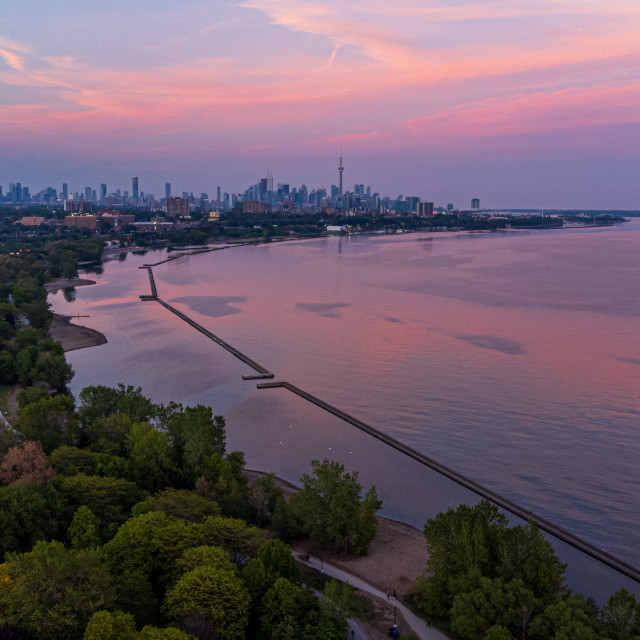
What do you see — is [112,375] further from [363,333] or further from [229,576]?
[229,576]

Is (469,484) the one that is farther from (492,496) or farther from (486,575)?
(486,575)

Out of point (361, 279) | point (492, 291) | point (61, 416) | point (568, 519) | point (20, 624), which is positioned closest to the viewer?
point (20, 624)

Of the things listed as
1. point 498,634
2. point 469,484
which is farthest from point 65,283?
point 498,634

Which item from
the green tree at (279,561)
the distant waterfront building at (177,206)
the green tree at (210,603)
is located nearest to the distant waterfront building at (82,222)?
the distant waterfront building at (177,206)

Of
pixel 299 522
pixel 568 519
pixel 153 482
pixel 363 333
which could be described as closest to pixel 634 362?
pixel 363 333

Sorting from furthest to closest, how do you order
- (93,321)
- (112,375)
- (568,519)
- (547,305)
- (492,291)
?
1. (492,291)
2. (547,305)
3. (93,321)
4. (112,375)
5. (568,519)

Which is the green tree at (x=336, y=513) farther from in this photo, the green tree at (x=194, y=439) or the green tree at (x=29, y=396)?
the green tree at (x=29, y=396)

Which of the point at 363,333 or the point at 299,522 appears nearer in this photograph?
the point at 299,522
